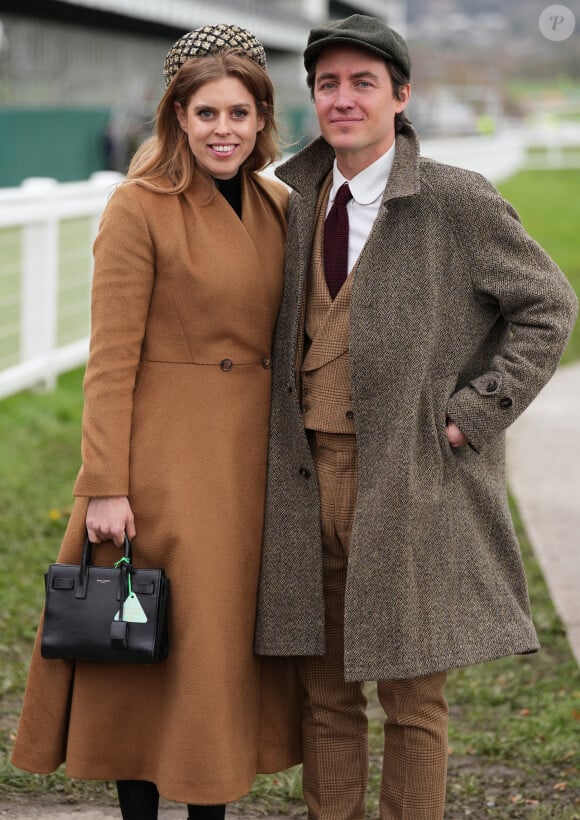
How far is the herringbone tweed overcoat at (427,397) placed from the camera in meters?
3.14

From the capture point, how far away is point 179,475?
3227 millimetres

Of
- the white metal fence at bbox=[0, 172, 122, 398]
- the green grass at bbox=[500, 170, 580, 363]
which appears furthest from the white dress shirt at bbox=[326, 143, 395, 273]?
the green grass at bbox=[500, 170, 580, 363]

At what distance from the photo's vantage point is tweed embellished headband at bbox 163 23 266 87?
3.14m

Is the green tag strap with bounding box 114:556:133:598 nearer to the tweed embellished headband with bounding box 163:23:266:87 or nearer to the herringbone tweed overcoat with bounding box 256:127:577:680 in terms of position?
the herringbone tweed overcoat with bounding box 256:127:577:680

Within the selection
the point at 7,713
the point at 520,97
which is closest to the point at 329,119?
the point at 7,713

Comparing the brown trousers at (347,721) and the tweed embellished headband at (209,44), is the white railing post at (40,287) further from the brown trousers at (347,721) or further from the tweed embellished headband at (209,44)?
the brown trousers at (347,721)

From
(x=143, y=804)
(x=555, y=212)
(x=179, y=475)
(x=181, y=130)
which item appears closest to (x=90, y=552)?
(x=179, y=475)

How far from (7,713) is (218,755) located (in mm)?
1565

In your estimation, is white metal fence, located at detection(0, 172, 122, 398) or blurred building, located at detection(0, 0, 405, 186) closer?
white metal fence, located at detection(0, 172, 122, 398)

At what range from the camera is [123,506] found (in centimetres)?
320

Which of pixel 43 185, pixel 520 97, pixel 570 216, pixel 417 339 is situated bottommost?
pixel 417 339

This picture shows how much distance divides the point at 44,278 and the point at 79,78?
71.1 feet

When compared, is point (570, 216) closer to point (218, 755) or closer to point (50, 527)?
point (50, 527)

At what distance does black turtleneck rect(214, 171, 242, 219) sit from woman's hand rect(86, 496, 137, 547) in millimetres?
795
